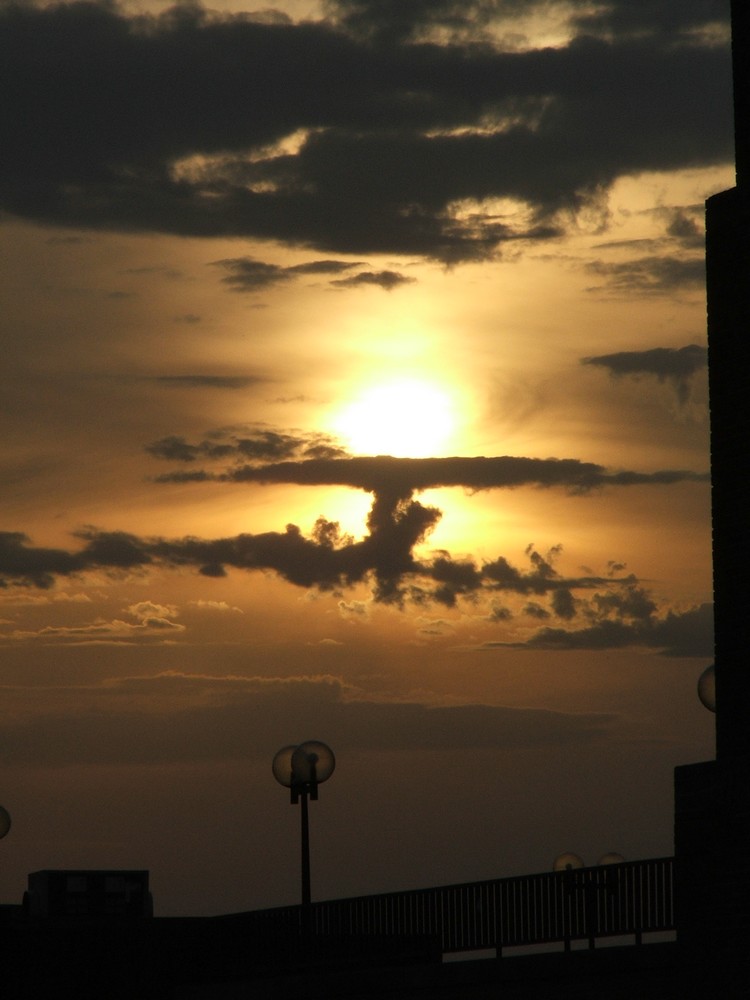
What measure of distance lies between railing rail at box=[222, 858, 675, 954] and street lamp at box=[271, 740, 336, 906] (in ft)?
3.45

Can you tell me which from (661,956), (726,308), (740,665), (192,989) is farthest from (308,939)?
(726,308)

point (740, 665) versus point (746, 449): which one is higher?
point (746, 449)

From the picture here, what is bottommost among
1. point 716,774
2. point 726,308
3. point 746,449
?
point 716,774

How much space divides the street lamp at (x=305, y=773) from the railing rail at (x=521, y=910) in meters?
1.05

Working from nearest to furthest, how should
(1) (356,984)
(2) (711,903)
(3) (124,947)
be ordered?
1. (2) (711,903)
2. (1) (356,984)
3. (3) (124,947)

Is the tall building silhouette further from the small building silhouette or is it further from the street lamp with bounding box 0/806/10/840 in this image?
the small building silhouette

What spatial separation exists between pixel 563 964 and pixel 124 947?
46.0 ft

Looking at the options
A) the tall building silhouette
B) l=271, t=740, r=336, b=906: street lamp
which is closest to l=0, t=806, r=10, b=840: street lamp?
l=271, t=740, r=336, b=906: street lamp

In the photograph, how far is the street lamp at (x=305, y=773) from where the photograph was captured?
2978 centimetres

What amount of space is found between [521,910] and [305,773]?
419cm

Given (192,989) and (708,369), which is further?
(192,989)

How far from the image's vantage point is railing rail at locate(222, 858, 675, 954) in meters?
25.4

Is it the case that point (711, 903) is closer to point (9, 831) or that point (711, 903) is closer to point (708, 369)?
point (708, 369)

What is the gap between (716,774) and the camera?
75.9 feet
